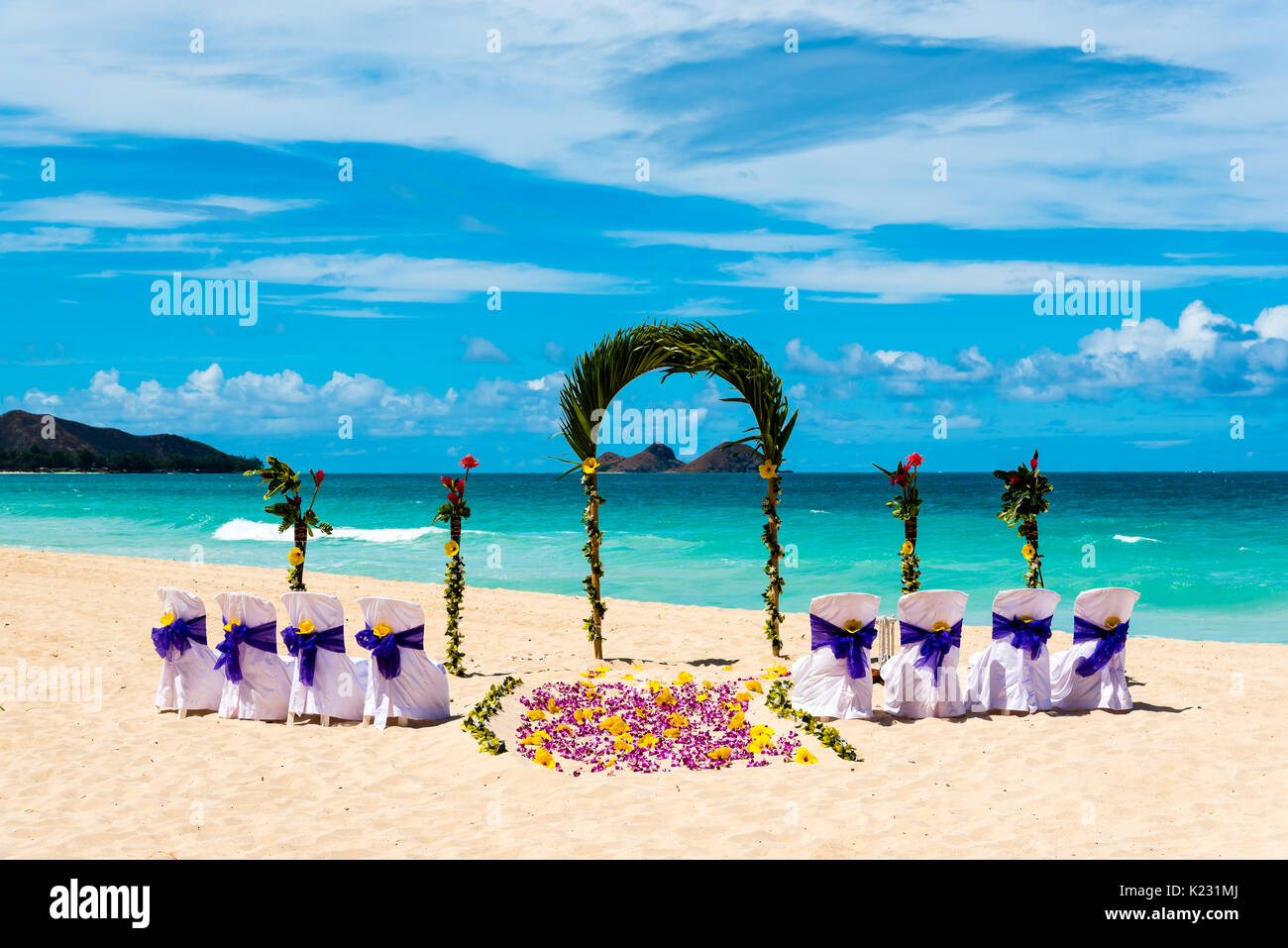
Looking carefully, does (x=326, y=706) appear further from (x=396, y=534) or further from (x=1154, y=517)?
(x=1154, y=517)

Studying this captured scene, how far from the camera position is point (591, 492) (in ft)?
36.8

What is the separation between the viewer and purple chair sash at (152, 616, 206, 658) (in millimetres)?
8523

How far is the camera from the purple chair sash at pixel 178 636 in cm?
852

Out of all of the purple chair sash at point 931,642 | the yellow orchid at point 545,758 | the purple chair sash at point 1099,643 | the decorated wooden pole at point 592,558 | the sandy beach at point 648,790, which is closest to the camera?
the sandy beach at point 648,790

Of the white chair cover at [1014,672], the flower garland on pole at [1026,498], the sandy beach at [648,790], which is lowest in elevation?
the sandy beach at [648,790]

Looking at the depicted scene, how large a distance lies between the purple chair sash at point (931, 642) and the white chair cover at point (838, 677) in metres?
0.37

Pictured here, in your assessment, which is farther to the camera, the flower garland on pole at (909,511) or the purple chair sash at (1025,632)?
the flower garland on pole at (909,511)

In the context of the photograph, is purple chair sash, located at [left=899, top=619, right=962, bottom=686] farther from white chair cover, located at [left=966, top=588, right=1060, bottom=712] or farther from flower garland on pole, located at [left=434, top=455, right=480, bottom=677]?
flower garland on pole, located at [left=434, top=455, right=480, bottom=677]

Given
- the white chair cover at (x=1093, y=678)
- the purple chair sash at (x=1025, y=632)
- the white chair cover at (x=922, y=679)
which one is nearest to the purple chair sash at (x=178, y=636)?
the white chair cover at (x=922, y=679)

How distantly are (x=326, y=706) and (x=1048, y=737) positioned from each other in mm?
6290

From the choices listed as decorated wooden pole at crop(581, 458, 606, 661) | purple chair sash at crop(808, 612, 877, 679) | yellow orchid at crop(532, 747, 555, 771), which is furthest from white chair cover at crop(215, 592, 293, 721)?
purple chair sash at crop(808, 612, 877, 679)

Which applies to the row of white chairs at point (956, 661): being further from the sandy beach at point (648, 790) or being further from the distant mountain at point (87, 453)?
the distant mountain at point (87, 453)

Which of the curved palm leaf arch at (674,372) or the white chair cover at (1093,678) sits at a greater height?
the curved palm leaf arch at (674,372)
